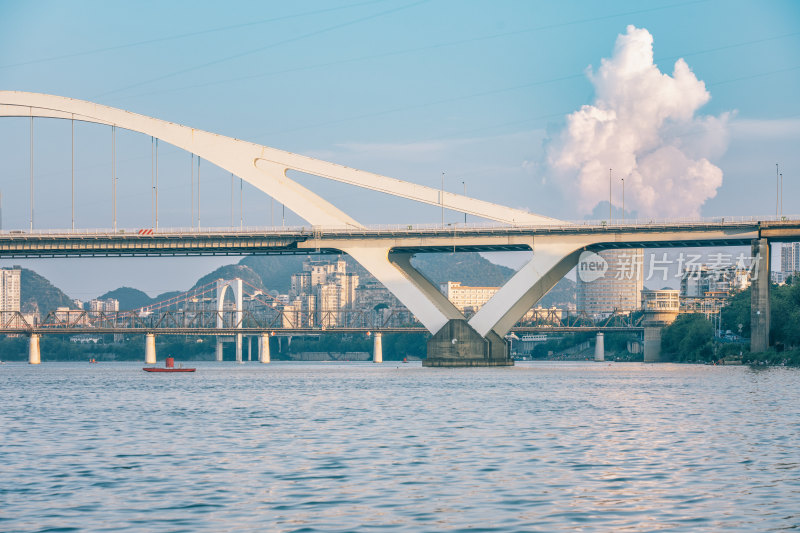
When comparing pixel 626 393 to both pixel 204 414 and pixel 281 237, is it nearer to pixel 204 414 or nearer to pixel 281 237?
pixel 204 414

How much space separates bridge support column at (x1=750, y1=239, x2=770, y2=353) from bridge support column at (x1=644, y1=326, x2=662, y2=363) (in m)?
54.7

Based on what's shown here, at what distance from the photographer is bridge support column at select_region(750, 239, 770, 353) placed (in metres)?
97.1

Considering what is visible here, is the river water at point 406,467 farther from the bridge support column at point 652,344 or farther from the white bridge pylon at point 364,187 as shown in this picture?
the bridge support column at point 652,344

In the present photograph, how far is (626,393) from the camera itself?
2251 inches

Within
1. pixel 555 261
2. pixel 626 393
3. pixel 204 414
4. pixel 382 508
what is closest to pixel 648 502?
pixel 382 508

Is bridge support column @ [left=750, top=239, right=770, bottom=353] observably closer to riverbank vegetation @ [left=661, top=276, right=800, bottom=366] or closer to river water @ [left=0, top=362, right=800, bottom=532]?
riverbank vegetation @ [left=661, top=276, right=800, bottom=366]

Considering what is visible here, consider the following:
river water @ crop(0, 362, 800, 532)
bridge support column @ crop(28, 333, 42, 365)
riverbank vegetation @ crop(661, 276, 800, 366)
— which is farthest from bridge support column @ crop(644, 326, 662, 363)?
river water @ crop(0, 362, 800, 532)

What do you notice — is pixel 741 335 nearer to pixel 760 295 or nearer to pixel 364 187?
pixel 760 295

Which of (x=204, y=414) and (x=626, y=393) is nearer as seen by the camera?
(x=204, y=414)

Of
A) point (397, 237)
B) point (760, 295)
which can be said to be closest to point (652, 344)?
point (760, 295)

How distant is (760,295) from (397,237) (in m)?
32.9

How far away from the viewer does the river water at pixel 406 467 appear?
18812 millimetres

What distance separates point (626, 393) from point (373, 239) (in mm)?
51423

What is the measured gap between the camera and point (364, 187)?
105125 millimetres
